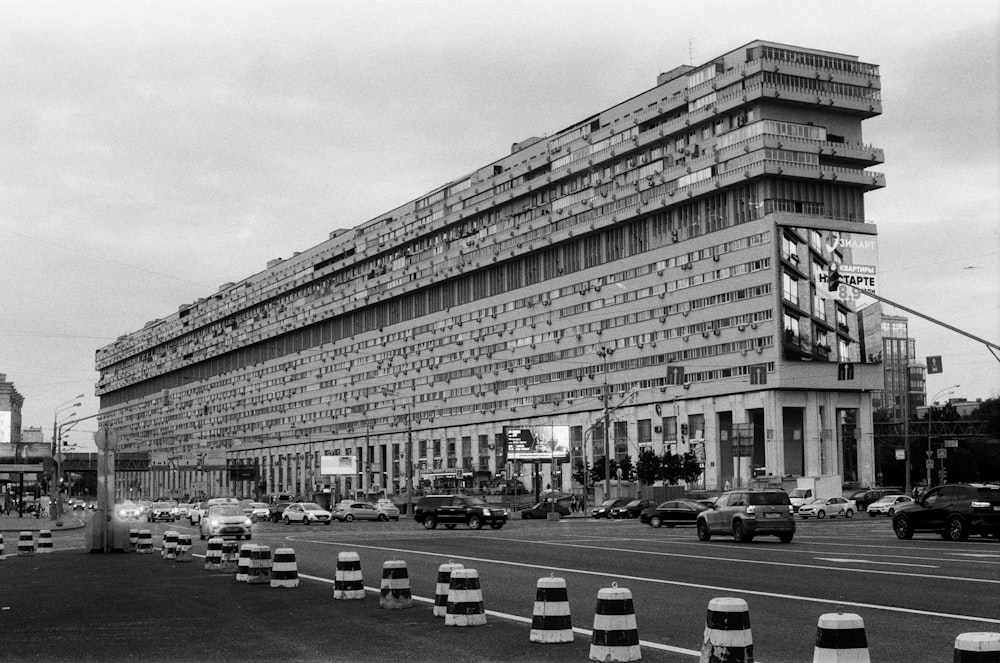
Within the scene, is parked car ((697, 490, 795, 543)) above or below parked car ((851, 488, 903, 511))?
above

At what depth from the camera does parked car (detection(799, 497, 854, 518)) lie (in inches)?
2725

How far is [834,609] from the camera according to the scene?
A: 14117 mm

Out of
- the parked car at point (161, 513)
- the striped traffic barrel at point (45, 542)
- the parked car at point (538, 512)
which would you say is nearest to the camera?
the striped traffic barrel at point (45, 542)

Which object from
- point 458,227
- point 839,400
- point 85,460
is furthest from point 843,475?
point 85,460

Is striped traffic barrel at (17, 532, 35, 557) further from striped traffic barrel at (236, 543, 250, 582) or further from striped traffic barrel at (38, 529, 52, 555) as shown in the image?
striped traffic barrel at (236, 543, 250, 582)

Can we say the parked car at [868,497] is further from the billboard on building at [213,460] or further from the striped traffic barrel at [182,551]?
the billboard on building at [213,460]

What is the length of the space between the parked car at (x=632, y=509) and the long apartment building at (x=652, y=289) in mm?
9413

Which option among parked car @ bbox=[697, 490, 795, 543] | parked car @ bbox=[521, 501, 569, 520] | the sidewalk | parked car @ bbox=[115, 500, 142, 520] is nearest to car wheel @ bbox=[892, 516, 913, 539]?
parked car @ bbox=[697, 490, 795, 543]

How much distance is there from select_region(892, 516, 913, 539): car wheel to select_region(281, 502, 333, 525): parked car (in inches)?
1592

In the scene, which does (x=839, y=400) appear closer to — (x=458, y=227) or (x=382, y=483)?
(x=458, y=227)

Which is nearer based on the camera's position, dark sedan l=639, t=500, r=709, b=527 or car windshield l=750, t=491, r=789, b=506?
car windshield l=750, t=491, r=789, b=506

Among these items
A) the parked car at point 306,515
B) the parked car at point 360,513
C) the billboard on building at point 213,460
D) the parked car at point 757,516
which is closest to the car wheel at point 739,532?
the parked car at point 757,516

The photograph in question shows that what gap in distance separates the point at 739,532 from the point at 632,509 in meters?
38.6

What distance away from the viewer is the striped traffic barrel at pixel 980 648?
615 cm
